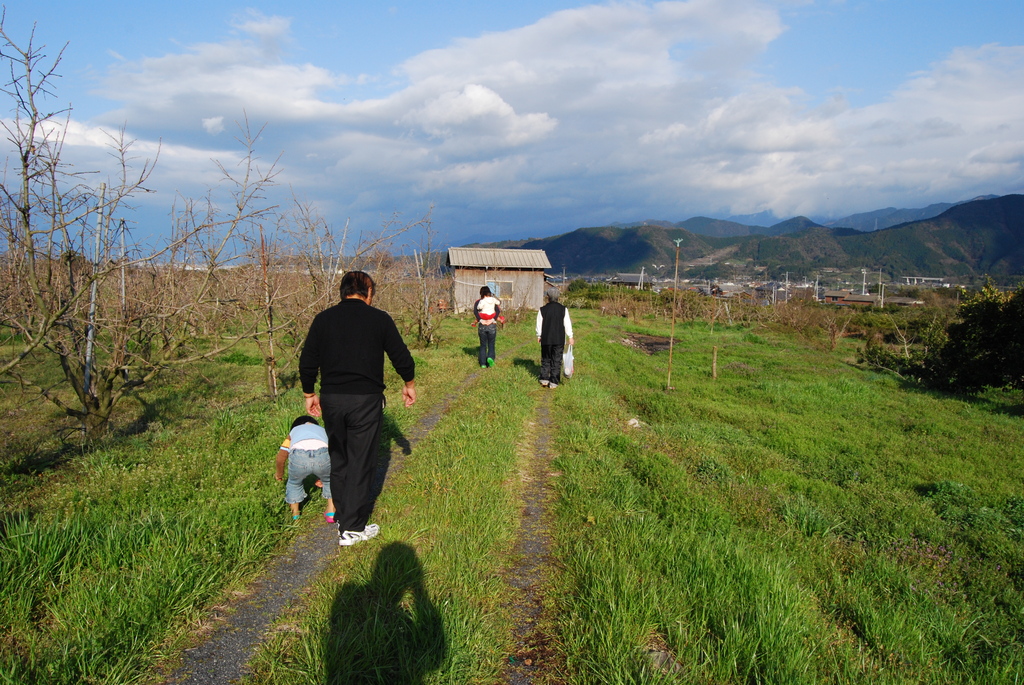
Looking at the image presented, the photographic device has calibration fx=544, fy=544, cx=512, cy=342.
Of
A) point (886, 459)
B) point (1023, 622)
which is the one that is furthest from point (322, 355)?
point (886, 459)

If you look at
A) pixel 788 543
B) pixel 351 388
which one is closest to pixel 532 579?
pixel 351 388

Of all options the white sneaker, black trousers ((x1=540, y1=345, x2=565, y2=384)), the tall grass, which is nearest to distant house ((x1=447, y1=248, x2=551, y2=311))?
black trousers ((x1=540, y1=345, x2=565, y2=384))

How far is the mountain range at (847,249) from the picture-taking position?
13875 cm

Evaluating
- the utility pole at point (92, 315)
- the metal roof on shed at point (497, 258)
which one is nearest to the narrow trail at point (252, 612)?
the utility pole at point (92, 315)

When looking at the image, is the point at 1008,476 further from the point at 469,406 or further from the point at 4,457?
the point at 4,457

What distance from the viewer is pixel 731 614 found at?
309cm

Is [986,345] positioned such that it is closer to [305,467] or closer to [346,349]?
[346,349]

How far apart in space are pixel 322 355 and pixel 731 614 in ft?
10.2

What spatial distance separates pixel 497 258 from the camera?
111 feet

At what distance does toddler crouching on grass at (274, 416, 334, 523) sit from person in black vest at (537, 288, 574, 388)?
5834mm

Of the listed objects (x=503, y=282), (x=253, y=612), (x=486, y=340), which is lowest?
(x=253, y=612)

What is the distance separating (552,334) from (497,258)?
2464 cm

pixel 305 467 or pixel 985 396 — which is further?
pixel 985 396

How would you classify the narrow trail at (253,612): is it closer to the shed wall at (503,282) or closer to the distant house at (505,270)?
the shed wall at (503,282)
